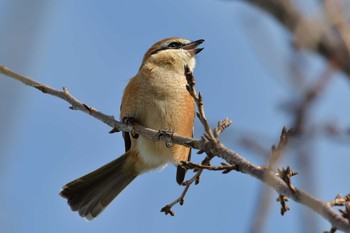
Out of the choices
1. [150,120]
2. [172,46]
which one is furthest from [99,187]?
[172,46]

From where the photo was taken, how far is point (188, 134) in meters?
6.02

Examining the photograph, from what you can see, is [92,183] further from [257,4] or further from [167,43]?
[257,4]

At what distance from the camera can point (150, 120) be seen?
5.64 metres

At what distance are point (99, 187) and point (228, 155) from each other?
3.32 metres

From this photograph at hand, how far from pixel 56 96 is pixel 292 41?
2.41 metres

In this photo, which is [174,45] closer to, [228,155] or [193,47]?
[193,47]

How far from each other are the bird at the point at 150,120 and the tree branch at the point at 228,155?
0.96 meters

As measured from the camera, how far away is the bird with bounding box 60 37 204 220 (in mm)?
5734

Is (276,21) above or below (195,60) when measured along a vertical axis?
below

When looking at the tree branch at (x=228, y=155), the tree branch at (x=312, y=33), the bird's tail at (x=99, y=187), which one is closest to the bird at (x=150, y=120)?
the bird's tail at (x=99, y=187)

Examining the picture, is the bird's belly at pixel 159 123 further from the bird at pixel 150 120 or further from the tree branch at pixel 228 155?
the tree branch at pixel 228 155

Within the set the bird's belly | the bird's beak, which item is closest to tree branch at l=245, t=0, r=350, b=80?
the bird's belly

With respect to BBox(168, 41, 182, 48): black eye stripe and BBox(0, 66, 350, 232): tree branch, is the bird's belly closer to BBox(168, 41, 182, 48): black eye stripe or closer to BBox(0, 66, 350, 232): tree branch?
BBox(0, 66, 350, 232): tree branch

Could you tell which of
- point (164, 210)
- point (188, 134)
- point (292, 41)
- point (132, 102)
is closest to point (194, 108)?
point (188, 134)
